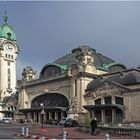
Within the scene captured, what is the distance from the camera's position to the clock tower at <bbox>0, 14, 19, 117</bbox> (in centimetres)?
13038

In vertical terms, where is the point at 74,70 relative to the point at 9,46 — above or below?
below

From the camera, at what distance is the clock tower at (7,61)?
130m

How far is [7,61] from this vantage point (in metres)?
134

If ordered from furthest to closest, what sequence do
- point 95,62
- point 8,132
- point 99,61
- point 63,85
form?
point 99,61 → point 95,62 → point 63,85 → point 8,132

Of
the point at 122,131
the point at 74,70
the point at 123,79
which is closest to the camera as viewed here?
the point at 122,131

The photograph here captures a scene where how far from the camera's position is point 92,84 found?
82062 mm

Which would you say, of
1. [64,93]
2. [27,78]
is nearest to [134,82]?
[64,93]

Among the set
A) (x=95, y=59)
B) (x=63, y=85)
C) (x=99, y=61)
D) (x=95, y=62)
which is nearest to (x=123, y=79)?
(x=63, y=85)

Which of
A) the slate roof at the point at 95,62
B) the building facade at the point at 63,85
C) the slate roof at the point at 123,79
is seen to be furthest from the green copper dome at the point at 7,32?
the slate roof at the point at 123,79

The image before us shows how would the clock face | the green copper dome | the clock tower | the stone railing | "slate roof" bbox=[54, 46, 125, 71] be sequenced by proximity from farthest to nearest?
the green copper dome
the clock face
the clock tower
"slate roof" bbox=[54, 46, 125, 71]
the stone railing

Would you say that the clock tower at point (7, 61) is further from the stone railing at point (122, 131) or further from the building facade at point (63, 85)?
the stone railing at point (122, 131)

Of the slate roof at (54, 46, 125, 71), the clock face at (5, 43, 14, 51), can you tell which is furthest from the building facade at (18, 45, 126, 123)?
the clock face at (5, 43, 14, 51)

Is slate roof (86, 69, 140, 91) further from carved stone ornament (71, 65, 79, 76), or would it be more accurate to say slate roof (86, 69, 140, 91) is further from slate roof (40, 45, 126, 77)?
slate roof (40, 45, 126, 77)

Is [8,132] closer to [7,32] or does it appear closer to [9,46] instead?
[9,46]
